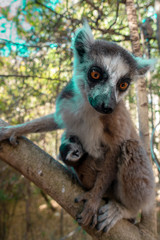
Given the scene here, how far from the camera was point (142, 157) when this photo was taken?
2.79 m

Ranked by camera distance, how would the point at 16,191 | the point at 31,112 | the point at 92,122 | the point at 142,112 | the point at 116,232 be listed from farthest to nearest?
the point at 16,191 < the point at 31,112 < the point at 142,112 < the point at 92,122 < the point at 116,232

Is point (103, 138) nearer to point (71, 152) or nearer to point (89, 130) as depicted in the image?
point (89, 130)

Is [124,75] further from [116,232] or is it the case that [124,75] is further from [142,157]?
[116,232]

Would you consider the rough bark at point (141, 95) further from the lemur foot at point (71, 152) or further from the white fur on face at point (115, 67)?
the lemur foot at point (71, 152)

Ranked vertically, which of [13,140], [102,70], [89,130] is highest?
[102,70]

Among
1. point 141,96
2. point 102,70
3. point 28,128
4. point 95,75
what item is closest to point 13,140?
point 28,128

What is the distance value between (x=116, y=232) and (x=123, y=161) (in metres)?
0.86

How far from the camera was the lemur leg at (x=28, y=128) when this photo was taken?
2628 mm

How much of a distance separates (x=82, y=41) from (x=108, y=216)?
95.0 inches

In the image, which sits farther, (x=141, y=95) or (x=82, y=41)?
(x=141, y=95)

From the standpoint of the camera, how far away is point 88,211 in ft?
7.82

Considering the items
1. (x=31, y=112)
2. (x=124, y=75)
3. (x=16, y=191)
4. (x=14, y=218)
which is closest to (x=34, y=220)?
(x=14, y=218)

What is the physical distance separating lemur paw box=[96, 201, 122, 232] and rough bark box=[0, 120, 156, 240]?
0.06 m

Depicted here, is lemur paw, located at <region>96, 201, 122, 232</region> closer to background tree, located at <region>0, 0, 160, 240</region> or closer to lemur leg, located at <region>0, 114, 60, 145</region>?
lemur leg, located at <region>0, 114, 60, 145</region>
